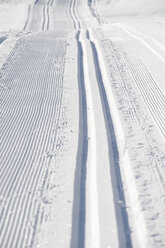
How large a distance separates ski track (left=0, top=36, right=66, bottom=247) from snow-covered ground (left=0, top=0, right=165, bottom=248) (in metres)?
0.01

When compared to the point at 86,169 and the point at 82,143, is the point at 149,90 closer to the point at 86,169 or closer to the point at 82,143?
the point at 82,143

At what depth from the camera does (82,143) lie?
183 inches

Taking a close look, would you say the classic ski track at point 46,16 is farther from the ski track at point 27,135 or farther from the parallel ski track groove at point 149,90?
the parallel ski track groove at point 149,90

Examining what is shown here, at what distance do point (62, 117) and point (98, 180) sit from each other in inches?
71.0

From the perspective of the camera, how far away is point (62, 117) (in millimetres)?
5332

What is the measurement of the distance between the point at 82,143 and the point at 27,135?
926 millimetres

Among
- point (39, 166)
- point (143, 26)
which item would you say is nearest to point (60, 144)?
point (39, 166)

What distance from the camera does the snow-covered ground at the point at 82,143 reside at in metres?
3.23

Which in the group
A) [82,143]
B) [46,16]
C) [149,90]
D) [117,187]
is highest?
[46,16]

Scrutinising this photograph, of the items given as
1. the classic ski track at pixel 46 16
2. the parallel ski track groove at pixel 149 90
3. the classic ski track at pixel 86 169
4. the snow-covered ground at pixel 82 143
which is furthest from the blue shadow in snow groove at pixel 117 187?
the classic ski track at pixel 46 16

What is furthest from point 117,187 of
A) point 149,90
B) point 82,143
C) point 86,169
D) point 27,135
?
point 149,90

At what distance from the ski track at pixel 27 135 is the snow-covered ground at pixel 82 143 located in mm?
14

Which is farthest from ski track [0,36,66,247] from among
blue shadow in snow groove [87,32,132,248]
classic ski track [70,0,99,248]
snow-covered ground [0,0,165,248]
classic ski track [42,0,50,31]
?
classic ski track [42,0,50,31]

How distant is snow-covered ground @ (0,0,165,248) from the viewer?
3.23 m
